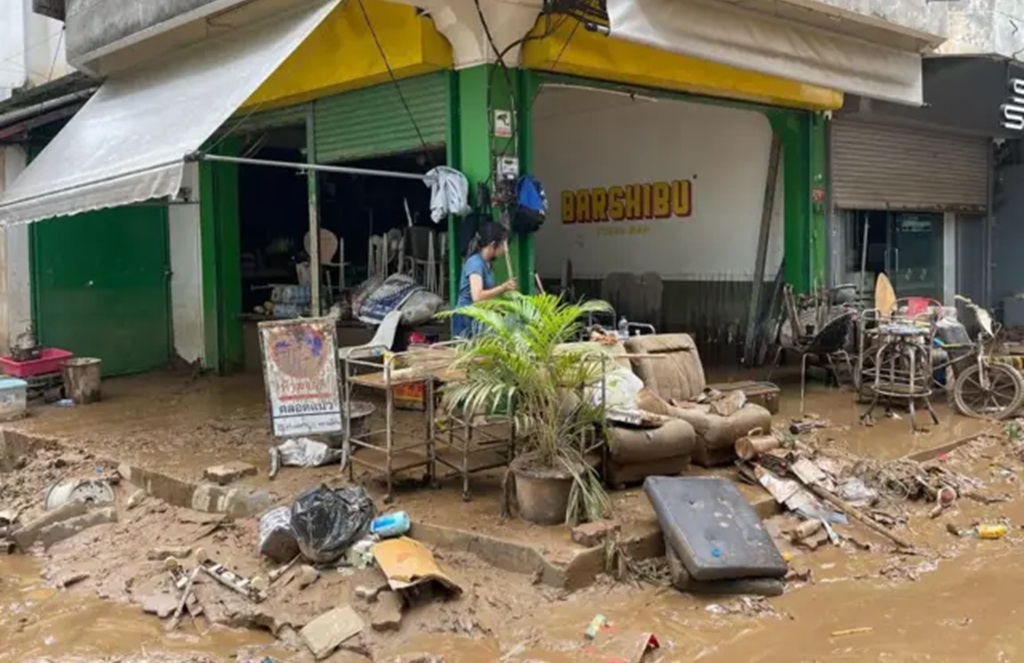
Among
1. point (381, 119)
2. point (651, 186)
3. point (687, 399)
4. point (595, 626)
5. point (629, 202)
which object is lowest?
point (595, 626)

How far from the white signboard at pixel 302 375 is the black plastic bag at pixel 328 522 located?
125cm

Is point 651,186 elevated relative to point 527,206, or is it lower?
elevated

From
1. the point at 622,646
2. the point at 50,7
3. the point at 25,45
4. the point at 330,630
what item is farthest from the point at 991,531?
the point at 25,45

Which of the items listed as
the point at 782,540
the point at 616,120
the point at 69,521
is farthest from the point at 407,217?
the point at 782,540

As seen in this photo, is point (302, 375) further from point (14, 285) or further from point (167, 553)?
point (14, 285)

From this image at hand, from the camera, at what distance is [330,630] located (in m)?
4.24

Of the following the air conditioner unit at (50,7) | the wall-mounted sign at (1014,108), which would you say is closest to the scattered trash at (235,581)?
the air conditioner unit at (50,7)

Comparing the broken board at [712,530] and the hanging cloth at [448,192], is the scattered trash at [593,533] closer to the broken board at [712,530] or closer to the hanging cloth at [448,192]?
the broken board at [712,530]

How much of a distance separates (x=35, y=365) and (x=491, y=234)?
5537 mm

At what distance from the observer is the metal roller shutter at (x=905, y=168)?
1048 cm

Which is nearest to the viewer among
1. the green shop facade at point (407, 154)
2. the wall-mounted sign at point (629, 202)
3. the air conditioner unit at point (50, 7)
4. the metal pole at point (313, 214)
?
the green shop facade at point (407, 154)

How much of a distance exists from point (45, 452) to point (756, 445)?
5.65m

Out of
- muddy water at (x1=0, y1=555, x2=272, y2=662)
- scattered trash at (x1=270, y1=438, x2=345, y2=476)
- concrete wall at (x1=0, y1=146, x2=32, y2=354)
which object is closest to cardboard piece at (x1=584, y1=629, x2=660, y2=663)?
muddy water at (x1=0, y1=555, x2=272, y2=662)

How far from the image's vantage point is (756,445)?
5.86 meters
